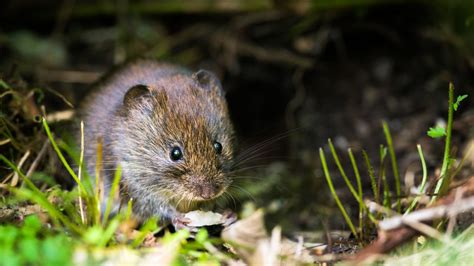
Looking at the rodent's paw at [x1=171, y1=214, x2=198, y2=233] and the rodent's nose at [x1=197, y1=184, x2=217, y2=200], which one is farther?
the rodent's paw at [x1=171, y1=214, x2=198, y2=233]

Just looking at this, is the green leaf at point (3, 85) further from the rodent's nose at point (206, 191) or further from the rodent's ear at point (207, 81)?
the rodent's nose at point (206, 191)

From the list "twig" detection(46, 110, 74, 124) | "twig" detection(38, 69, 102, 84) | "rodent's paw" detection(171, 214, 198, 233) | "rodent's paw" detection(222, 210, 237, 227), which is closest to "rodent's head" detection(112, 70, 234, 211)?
"rodent's paw" detection(171, 214, 198, 233)

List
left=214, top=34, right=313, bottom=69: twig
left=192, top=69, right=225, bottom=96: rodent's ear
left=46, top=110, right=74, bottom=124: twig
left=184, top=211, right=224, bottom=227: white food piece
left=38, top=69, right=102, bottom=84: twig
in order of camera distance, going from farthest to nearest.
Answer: left=214, top=34, right=313, bottom=69: twig → left=38, top=69, right=102, bottom=84: twig → left=46, top=110, right=74, bottom=124: twig → left=192, top=69, right=225, bottom=96: rodent's ear → left=184, top=211, right=224, bottom=227: white food piece

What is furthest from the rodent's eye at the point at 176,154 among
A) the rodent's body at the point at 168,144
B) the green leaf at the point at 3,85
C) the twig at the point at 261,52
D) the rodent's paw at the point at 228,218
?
the twig at the point at 261,52

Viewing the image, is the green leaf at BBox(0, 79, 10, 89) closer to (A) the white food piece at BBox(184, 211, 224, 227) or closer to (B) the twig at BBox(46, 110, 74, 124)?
(B) the twig at BBox(46, 110, 74, 124)

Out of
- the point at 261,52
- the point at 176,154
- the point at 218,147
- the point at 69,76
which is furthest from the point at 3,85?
the point at 261,52

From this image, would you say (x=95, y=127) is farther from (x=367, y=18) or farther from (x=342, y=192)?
(x=367, y=18)
